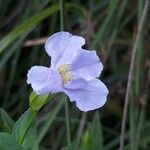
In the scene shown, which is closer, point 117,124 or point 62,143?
point 62,143

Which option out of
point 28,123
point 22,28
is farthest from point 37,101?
point 22,28

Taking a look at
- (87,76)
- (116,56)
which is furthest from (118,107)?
(87,76)

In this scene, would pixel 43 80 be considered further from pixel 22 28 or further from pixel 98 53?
pixel 98 53

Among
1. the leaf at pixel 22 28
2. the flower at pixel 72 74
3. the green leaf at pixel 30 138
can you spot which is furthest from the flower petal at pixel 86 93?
the leaf at pixel 22 28

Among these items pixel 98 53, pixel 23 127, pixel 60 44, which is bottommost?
pixel 98 53

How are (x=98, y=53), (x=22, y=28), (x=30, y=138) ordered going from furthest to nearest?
(x=98, y=53) → (x=22, y=28) → (x=30, y=138)

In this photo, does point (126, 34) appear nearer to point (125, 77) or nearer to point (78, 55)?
point (125, 77)

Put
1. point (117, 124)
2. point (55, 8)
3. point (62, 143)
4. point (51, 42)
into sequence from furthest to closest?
point (117, 124) → point (62, 143) → point (55, 8) → point (51, 42)
